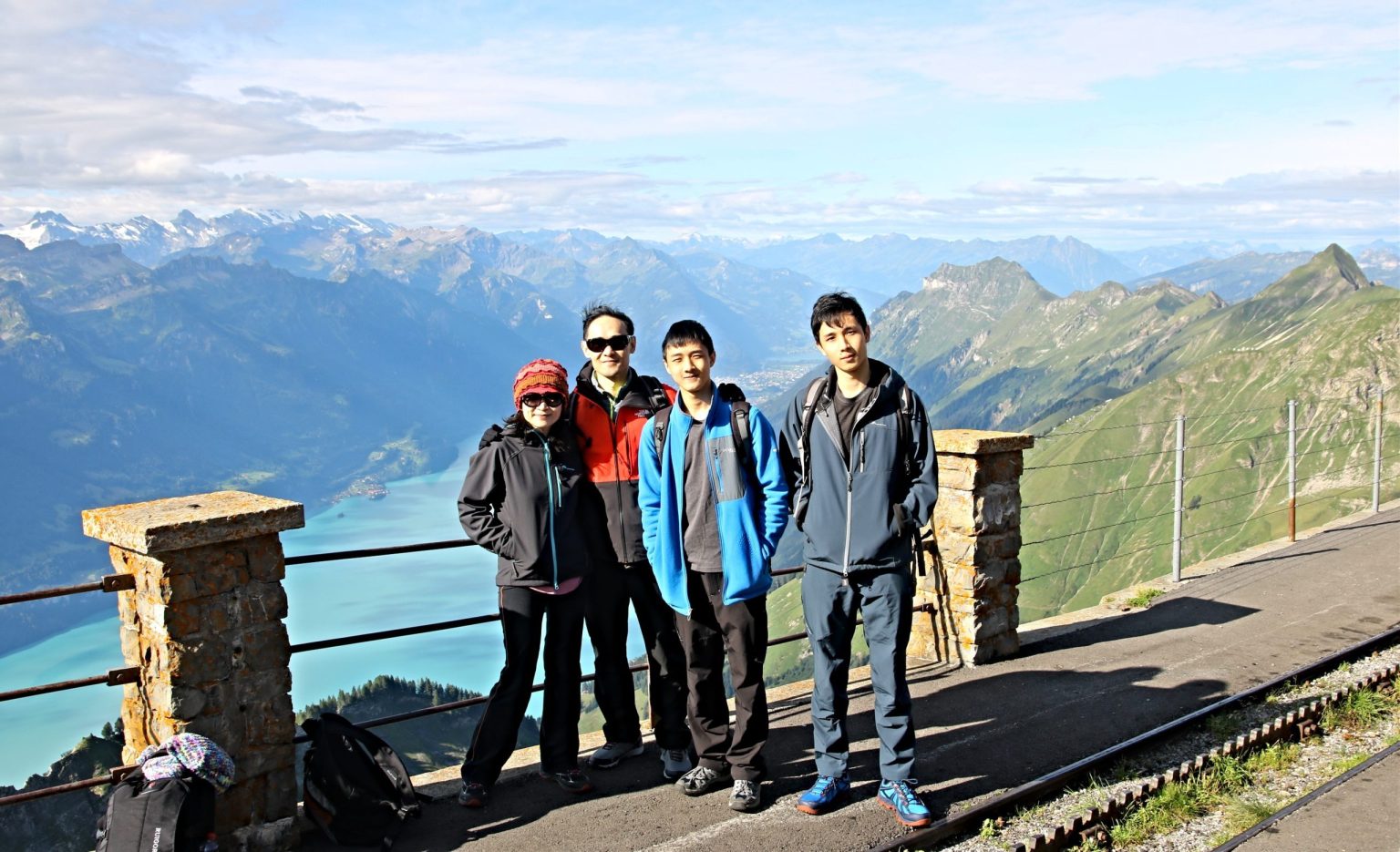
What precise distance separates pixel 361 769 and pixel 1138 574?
129 m

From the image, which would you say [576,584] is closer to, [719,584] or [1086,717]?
[719,584]

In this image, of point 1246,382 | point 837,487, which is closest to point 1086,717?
point 837,487

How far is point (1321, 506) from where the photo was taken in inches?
4321

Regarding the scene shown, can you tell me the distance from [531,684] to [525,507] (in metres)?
0.97

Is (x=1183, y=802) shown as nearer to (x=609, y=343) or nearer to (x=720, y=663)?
(x=720, y=663)

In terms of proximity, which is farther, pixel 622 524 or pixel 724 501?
pixel 622 524

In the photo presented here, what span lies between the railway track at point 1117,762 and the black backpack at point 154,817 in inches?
114

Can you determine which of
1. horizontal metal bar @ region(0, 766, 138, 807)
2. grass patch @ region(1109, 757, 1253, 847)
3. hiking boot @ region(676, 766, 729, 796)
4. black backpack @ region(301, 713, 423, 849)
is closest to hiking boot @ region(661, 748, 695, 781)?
hiking boot @ region(676, 766, 729, 796)

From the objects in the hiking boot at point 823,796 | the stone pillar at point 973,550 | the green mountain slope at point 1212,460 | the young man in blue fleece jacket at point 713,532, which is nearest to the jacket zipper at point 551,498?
the young man in blue fleece jacket at point 713,532

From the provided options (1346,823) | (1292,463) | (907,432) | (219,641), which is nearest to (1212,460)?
(1292,463)

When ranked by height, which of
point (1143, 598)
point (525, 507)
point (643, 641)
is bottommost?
point (1143, 598)

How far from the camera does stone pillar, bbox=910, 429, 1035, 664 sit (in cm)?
723

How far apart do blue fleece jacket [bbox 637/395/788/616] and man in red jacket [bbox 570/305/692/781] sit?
199mm

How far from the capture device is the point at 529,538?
16.6 ft
